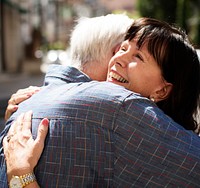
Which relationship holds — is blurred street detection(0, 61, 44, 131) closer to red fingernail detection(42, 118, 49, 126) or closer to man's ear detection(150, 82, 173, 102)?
man's ear detection(150, 82, 173, 102)

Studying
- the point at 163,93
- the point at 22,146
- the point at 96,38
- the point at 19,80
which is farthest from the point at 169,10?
the point at 22,146

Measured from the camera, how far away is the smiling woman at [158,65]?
1.81 m

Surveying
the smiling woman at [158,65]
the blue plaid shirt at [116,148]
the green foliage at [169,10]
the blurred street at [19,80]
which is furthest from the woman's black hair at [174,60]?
the green foliage at [169,10]

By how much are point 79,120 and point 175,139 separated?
0.34 m

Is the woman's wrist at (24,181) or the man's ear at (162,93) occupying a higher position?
the man's ear at (162,93)

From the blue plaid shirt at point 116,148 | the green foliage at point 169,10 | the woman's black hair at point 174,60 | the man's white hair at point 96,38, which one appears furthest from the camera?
the green foliage at point 169,10

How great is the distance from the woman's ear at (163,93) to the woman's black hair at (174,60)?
2 centimetres

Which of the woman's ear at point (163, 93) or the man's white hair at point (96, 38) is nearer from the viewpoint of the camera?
the woman's ear at point (163, 93)

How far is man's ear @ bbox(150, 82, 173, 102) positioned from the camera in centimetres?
186

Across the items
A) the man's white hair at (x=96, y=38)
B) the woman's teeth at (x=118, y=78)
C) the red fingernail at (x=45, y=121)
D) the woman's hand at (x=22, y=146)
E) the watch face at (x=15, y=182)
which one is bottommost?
the watch face at (x=15, y=182)

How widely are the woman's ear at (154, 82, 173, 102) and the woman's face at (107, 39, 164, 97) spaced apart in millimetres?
19

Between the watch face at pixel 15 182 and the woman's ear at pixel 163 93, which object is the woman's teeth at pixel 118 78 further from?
the watch face at pixel 15 182

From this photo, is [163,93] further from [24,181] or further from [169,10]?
[169,10]

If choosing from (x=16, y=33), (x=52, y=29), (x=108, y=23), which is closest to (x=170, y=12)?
(x=16, y=33)
